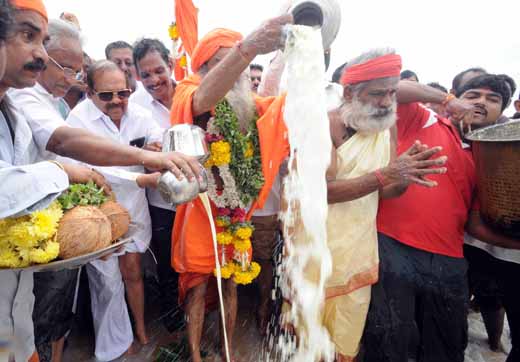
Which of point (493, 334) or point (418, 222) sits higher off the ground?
point (418, 222)

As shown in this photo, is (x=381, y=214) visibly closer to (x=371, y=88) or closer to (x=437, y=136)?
(x=437, y=136)

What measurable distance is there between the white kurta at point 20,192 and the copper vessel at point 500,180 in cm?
192

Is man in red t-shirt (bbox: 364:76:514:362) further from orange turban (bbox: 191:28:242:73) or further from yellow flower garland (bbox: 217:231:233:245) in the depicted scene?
orange turban (bbox: 191:28:242:73)

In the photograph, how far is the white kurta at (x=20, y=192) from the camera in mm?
1038

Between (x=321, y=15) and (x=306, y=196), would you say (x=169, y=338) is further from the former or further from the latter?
(x=321, y=15)

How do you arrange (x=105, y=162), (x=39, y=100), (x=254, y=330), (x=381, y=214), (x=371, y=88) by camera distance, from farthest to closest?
(x=254, y=330) < (x=381, y=214) < (x=371, y=88) < (x=39, y=100) < (x=105, y=162)

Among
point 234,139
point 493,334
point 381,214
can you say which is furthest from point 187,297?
point 493,334

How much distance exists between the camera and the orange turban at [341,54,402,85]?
7.24 ft

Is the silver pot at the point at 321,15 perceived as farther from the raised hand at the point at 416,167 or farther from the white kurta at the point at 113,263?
the white kurta at the point at 113,263

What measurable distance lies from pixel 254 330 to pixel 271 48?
237 centimetres

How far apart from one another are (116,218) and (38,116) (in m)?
0.73

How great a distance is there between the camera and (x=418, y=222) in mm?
2287

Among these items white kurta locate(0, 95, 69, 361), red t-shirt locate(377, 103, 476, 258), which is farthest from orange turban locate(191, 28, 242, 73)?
red t-shirt locate(377, 103, 476, 258)

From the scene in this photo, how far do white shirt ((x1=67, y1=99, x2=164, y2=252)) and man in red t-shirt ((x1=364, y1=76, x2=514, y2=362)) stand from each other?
1783 mm
